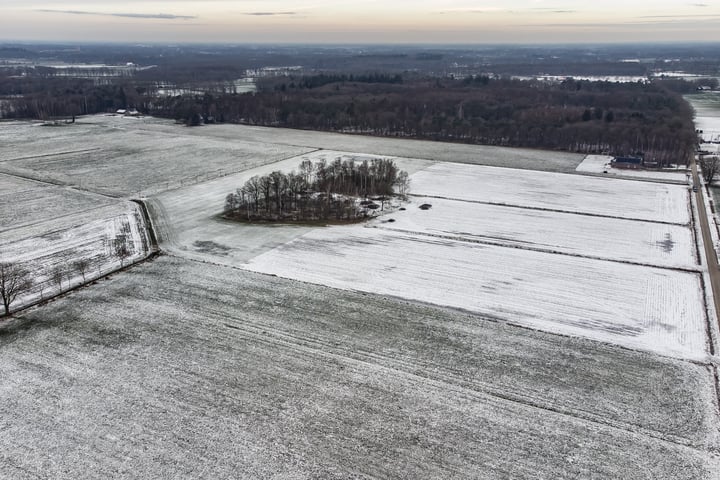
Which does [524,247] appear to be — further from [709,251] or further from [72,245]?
[72,245]

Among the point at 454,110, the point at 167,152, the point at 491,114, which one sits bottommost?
the point at 167,152

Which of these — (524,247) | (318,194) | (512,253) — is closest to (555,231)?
(524,247)

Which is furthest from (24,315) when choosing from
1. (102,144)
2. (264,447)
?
(102,144)

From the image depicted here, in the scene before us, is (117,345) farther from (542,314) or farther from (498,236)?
(498,236)

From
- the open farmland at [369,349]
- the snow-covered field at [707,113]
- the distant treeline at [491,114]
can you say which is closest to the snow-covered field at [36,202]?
the open farmland at [369,349]

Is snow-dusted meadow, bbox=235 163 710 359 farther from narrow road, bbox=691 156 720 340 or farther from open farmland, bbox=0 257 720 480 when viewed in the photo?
open farmland, bbox=0 257 720 480

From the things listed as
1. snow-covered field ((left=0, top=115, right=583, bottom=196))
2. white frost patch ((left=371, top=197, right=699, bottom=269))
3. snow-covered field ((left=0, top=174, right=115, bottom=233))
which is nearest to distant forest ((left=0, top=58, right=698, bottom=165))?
snow-covered field ((left=0, top=115, right=583, bottom=196))

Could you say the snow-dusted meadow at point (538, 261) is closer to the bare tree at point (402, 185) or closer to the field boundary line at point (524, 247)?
the field boundary line at point (524, 247)
